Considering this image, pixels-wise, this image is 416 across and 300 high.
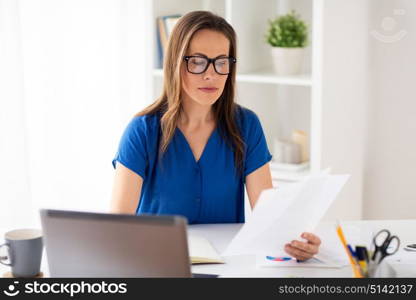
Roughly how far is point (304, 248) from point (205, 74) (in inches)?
23.5

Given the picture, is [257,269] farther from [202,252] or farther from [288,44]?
[288,44]

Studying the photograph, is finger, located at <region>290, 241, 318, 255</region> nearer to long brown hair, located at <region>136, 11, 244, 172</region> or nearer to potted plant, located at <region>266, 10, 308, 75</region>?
long brown hair, located at <region>136, 11, 244, 172</region>

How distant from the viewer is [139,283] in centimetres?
127

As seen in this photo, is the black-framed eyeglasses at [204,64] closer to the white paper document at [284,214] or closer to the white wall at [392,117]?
the white paper document at [284,214]

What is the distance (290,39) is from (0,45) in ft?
4.19

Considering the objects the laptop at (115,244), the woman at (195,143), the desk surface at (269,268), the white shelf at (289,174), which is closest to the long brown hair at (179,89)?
the woman at (195,143)

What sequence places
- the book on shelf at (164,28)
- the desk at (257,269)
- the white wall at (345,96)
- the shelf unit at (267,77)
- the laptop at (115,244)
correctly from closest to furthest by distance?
the laptop at (115,244) → the desk at (257,269) → the white wall at (345,96) → the shelf unit at (267,77) → the book on shelf at (164,28)

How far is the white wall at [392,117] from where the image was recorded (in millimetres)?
3092

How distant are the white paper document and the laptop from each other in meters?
0.29

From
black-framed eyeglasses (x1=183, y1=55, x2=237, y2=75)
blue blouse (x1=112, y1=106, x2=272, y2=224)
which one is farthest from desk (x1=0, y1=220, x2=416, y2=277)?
black-framed eyeglasses (x1=183, y1=55, x2=237, y2=75)

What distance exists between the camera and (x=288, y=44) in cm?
314

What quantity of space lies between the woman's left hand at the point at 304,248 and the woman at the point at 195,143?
1.48 feet

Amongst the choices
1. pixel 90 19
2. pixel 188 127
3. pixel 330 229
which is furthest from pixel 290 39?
pixel 330 229

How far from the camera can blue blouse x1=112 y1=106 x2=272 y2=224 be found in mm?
2041
